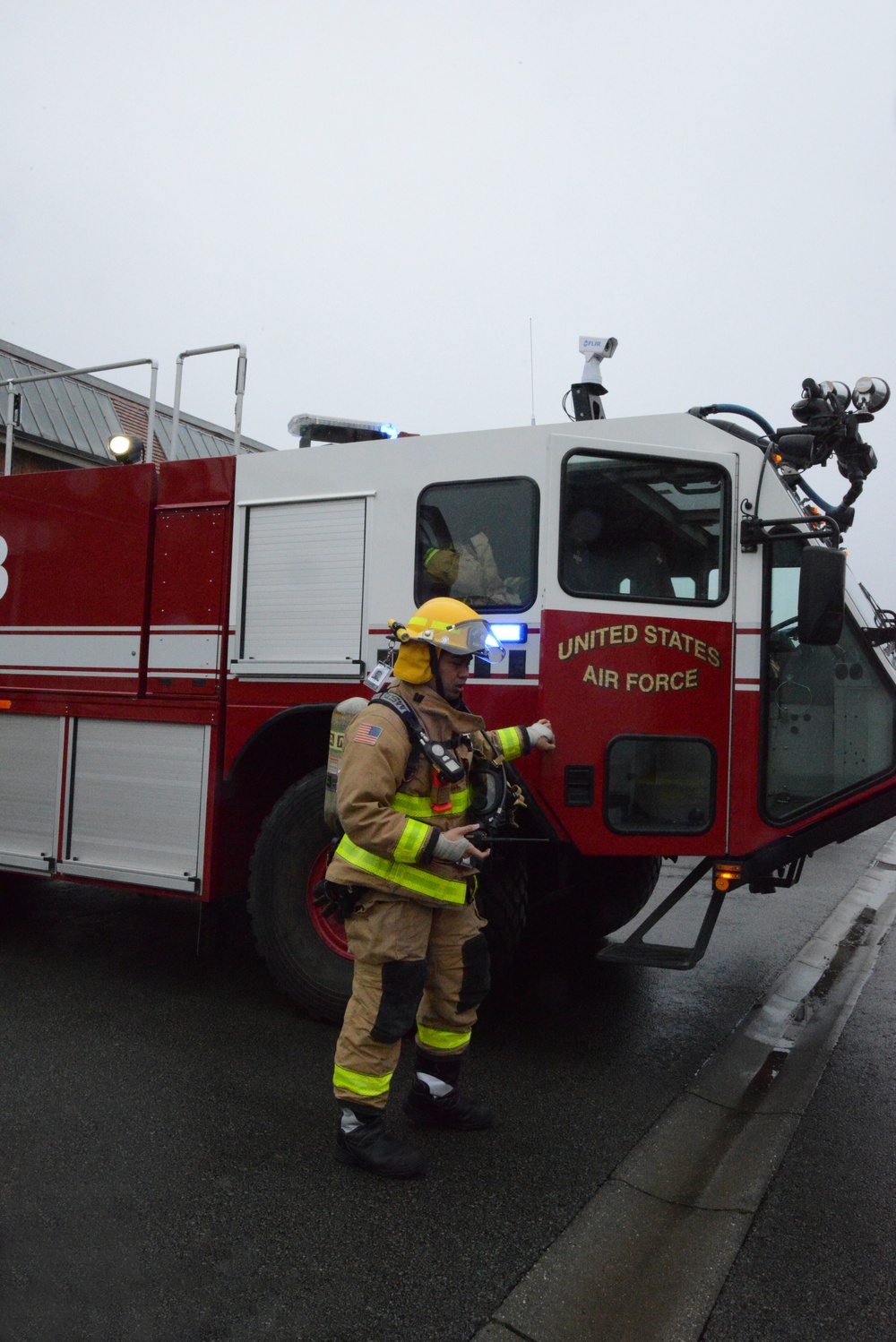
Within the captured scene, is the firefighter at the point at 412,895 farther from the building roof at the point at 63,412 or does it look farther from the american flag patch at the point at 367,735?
the building roof at the point at 63,412

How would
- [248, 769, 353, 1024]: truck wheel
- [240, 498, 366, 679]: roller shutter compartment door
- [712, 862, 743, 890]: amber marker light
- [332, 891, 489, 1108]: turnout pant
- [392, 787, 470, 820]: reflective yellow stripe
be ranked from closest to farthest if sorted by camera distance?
1. [332, 891, 489, 1108]: turnout pant
2. [392, 787, 470, 820]: reflective yellow stripe
3. [712, 862, 743, 890]: amber marker light
4. [248, 769, 353, 1024]: truck wheel
5. [240, 498, 366, 679]: roller shutter compartment door

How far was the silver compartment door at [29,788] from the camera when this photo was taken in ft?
18.0

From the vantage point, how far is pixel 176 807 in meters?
5.08

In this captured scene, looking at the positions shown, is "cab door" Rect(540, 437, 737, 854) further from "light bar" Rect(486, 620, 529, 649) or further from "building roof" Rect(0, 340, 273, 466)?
"building roof" Rect(0, 340, 273, 466)

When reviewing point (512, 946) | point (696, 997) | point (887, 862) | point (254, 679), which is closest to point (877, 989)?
point (696, 997)

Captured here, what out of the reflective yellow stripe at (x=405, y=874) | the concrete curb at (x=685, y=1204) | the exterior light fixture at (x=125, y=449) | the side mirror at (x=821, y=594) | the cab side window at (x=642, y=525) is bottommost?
the concrete curb at (x=685, y=1204)

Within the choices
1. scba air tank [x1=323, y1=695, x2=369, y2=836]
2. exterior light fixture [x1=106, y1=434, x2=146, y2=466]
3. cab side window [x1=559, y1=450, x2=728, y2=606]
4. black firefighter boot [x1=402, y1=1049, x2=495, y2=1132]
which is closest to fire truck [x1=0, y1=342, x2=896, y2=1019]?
cab side window [x1=559, y1=450, x2=728, y2=606]

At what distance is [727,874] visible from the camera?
14.1ft

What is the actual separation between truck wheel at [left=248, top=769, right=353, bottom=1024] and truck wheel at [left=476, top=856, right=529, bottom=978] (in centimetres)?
74

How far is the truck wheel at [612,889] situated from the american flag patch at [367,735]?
1910 mm

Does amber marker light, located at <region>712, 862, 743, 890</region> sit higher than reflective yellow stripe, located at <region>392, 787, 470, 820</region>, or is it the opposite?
reflective yellow stripe, located at <region>392, 787, 470, 820</region>

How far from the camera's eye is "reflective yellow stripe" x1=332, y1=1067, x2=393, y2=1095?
10.9 feet

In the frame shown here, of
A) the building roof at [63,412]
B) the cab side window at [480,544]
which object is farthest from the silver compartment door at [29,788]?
the building roof at [63,412]

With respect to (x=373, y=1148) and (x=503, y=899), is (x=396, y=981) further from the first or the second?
(x=503, y=899)
